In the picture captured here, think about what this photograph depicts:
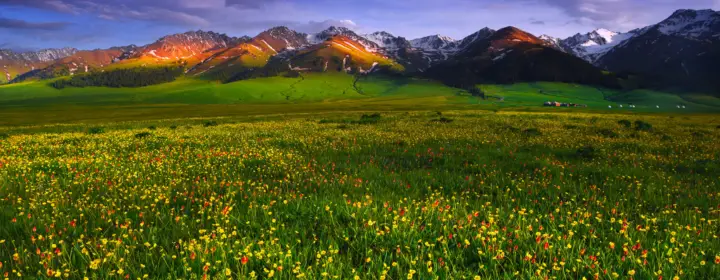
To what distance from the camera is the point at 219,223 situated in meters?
5.63

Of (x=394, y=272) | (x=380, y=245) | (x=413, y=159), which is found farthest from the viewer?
(x=413, y=159)

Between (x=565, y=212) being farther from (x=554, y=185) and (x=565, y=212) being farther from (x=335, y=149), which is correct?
(x=335, y=149)

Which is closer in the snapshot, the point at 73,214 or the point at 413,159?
the point at 73,214

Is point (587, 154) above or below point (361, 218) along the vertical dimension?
below

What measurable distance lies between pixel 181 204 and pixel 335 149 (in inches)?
306

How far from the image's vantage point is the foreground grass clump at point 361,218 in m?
4.32

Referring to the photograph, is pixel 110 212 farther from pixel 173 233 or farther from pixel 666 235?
pixel 666 235

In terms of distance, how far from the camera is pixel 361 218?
5805mm

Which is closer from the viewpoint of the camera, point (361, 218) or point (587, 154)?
point (361, 218)

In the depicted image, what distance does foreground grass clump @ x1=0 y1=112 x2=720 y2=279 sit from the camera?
4.32 m

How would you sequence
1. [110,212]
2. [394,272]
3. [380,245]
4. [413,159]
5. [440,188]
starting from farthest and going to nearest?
[413,159] → [440,188] → [110,212] → [380,245] → [394,272]

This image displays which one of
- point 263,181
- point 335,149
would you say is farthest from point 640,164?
point 263,181

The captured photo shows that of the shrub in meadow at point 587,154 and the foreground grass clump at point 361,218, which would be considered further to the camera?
the shrub in meadow at point 587,154

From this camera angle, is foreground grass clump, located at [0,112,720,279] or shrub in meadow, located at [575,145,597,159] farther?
shrub in meadow, located at [575,145,597,159]
